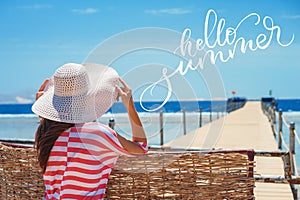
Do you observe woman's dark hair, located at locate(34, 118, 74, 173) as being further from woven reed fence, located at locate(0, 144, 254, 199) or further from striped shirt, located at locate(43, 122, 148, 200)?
woven reed fence, located at locate(0, 144, 254, 199)

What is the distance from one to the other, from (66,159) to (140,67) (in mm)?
454

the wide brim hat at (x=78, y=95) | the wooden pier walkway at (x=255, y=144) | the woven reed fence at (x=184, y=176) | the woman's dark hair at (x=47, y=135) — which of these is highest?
the wide brim hat at (x=78, y=95)

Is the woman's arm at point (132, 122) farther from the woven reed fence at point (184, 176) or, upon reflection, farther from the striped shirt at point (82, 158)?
the woven reed fence at point (184, 176)

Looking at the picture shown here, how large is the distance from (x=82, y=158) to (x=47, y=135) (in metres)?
0.17

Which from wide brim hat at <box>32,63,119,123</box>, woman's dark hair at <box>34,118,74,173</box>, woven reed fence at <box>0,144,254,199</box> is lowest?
woven reed fence at <box>0,144,254,199</box>

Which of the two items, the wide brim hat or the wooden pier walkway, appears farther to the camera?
the wooden pier walkway

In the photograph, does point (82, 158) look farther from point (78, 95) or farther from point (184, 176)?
point (184, 176)

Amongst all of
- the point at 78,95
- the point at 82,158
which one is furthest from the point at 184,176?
the point at 78,95

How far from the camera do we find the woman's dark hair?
1808mm

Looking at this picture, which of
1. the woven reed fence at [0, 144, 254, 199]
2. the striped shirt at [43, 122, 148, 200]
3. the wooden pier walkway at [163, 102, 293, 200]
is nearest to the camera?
the striped shirt at [43, 122, 148, 200]

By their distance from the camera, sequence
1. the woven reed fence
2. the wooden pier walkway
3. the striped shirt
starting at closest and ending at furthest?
A: 1. the striped shirt
2. the woven reed fence
3. the wooden pier walkway

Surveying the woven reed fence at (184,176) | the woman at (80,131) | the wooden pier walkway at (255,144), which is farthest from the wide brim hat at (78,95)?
the wooden pier walkway at (255,144)

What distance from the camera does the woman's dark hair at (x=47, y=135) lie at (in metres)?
1.81

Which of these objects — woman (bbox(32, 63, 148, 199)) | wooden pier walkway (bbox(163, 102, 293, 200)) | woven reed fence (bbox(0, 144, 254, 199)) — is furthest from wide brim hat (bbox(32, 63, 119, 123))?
wooden pier walkway (bbox(163, 102, 293, 200))
